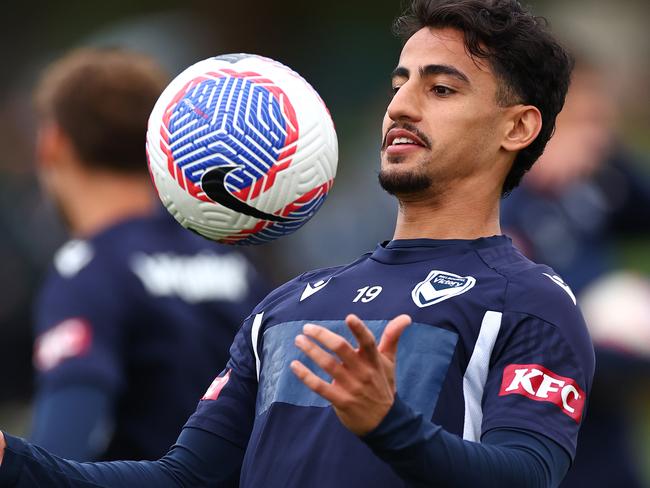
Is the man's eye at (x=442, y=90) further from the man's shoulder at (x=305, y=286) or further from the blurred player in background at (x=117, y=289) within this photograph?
the blurred player in background at (x=117, y=289)

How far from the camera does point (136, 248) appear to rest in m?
6.03

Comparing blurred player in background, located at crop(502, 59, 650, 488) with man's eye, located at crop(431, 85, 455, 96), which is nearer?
man's eye, located at crop(431, 85, 455, 96)

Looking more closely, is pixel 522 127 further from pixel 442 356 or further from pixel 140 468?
pixel 140 468

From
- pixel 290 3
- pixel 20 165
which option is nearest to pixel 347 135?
pixel 290 3

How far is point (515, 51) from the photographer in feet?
13.4

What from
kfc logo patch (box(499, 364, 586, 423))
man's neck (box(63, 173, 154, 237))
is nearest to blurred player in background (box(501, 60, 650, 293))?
man's neck (box(63, 173, 154, 237))

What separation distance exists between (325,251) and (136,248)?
8.77 metres

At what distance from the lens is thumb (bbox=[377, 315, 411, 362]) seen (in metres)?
3.18

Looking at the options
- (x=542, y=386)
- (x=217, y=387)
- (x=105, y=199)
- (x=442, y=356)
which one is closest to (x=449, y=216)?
(x=442, y=356)

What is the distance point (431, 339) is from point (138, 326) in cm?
247

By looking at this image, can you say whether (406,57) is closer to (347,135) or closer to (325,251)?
(325,251)

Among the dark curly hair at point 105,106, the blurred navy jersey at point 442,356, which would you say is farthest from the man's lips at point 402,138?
the dark curly hair at point 105,106

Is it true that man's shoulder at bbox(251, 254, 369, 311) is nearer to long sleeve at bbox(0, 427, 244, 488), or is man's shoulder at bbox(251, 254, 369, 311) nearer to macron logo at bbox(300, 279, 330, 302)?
macron logo at bbox(300, 279, 330, 302)

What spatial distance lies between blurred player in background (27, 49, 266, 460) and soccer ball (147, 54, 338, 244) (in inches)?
67.3
